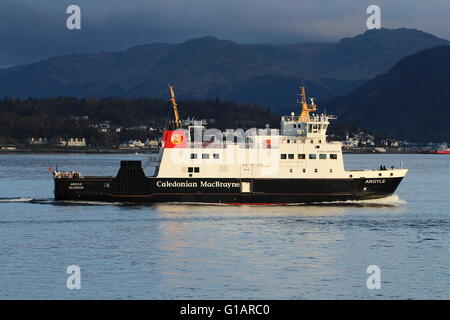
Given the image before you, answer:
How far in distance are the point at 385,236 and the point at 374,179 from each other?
13803mm

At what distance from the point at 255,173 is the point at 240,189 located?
5.20ft

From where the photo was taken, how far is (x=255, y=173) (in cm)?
5731

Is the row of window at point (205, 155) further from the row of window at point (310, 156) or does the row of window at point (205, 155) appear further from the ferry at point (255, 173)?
the row of window at point (310, 156)

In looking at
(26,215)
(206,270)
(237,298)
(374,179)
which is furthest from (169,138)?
(237,298)

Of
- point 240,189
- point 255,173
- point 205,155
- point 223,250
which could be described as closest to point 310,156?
point 255,173

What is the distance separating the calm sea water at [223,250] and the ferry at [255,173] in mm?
1153

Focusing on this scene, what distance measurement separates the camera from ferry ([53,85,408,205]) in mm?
57156

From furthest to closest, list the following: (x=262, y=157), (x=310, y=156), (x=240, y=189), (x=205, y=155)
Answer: (x=205, y=155) < (x=240, y=189) < (x=262, y=157) < (x=310, y=156)

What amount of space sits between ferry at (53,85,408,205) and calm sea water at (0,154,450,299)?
115 cm

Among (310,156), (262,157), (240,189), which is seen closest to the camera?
(310,156)

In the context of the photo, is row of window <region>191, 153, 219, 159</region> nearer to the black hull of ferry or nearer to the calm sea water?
the black hull of ferry

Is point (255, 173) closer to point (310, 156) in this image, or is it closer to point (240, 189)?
point (240, 189)
